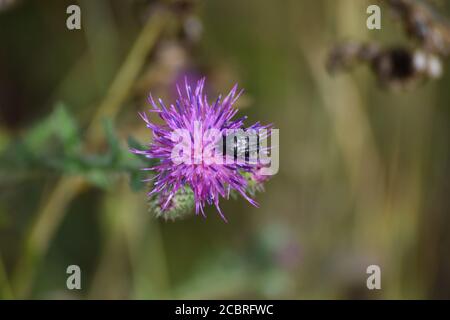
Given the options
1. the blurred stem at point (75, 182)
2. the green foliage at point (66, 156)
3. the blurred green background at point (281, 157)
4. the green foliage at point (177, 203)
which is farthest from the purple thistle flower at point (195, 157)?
the blurred green background at point (281, 157)

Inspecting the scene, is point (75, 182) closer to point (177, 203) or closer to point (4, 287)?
point (4, 287)

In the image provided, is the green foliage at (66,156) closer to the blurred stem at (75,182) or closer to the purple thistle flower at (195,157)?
the purple thistle flower at (195,157)

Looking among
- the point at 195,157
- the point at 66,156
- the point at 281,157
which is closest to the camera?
the point at 195,157

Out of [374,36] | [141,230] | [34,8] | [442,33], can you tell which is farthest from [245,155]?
[34,8]

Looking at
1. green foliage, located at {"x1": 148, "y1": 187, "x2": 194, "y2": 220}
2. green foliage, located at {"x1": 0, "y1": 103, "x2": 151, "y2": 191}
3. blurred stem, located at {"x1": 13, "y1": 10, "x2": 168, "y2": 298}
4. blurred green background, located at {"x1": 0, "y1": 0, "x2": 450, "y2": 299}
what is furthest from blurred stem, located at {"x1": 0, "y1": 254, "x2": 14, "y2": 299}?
green foliage, located at {"x1": 148, "y1": 187, "x2": 194, "y2": 220}

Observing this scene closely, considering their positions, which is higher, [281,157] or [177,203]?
[281,157]

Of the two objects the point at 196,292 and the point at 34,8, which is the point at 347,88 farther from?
the point at 34,8

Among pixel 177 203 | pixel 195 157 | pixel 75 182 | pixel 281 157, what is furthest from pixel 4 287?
pixel 281 157

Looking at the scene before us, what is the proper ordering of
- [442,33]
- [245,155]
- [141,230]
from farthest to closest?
[141,230] → [442,33] → [245,155]
